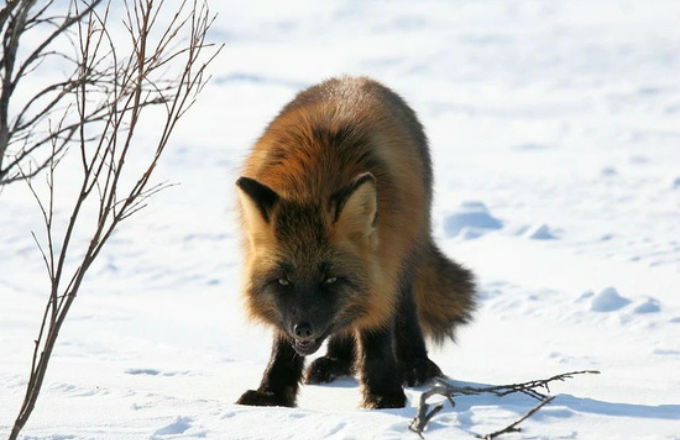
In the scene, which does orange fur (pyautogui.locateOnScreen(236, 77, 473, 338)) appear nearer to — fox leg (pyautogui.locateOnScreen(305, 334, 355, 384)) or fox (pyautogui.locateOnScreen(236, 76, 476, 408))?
fox (pyautogui.locateOnScreen(236, 76, 476, 408))

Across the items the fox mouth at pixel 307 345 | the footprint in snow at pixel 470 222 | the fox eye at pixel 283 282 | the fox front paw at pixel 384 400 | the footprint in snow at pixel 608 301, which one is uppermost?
the footprint in snow at pixel 470 222

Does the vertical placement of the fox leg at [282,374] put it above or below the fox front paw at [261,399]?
above

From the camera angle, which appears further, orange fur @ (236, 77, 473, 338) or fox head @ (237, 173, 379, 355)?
orange fur @ (236, 77, 473, 338)

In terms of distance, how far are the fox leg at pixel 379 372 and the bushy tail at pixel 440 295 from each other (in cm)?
135

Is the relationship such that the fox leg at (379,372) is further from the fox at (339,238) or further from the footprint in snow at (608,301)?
the footprint in snow at (608,301)

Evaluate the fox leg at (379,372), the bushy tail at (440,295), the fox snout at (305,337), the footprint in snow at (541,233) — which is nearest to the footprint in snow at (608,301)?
the footprint in snow at (541,233)

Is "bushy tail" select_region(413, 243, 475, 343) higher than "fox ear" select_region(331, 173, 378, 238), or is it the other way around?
"fox ear" select_region(331, 173, 378, 238)

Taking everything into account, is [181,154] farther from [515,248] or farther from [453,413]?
[453,413]

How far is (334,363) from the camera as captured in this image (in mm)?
7055

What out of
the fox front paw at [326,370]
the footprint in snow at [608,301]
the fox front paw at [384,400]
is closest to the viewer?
the fox front paw at [384,400]

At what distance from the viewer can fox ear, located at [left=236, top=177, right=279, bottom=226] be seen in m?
5.13

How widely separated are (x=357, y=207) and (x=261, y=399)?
57.8 inches

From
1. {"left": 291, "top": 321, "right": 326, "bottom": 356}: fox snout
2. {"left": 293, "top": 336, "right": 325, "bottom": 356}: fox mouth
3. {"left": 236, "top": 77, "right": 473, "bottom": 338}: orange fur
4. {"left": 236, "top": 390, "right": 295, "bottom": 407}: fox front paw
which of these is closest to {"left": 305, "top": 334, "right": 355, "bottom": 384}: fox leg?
{"left": 236, "top": 77, "right": 473, "bottom": 338}: orange fur

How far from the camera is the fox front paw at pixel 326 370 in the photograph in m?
6.98
